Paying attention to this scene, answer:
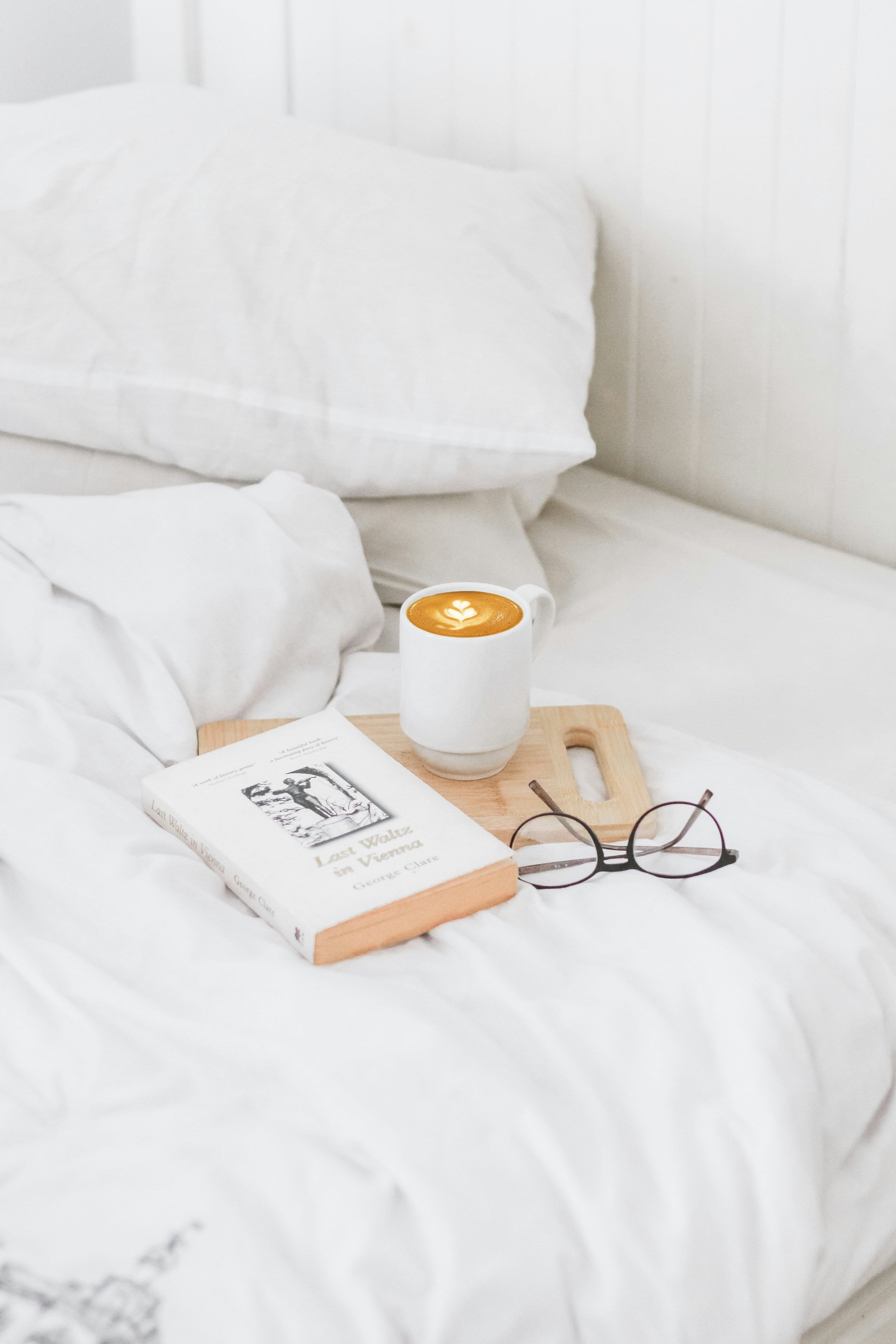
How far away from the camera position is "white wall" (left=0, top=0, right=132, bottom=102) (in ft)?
5.02

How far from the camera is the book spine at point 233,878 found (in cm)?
57

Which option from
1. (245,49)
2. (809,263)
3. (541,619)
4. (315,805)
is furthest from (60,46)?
(315,805)

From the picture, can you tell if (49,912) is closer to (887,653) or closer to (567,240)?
(887,653)

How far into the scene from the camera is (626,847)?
660 millimetres

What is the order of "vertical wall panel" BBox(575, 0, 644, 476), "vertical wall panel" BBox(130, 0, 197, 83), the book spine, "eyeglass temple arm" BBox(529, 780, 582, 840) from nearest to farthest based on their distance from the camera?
the book spine < "eyeglass temple arm" BBox(529, 780, 582, 840) < "vertical wall panel" BBox(575, 0, 644, 476) < "vertical wall panel" BBox(130, 0, 197, 83)

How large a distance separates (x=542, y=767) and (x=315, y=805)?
153 mm

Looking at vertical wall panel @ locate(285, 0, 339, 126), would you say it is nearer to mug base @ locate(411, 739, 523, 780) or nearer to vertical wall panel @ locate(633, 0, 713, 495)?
vertical wall panel @ locate(633, 0, 713, 495)

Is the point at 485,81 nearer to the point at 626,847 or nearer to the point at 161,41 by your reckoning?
the point at 161,41

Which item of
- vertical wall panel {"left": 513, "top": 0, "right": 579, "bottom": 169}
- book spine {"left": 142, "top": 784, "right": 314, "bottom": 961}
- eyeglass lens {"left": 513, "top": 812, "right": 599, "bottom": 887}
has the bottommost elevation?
eyeglass lens {"left": 513, "top": 812, "right": 599, "bottom": 887}

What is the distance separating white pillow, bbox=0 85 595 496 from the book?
0.33m

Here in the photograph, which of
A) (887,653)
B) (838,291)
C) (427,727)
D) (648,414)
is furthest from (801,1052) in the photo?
(648,414)

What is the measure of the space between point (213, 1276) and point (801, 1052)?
25 cm

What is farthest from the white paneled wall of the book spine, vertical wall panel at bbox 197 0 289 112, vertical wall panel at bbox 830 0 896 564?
the book spine

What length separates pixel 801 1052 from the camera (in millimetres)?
513
